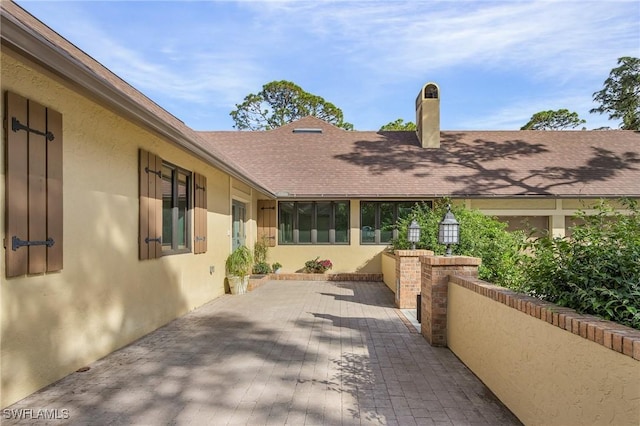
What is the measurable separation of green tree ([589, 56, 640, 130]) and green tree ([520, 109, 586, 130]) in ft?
32.7

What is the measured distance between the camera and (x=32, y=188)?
11.6ft

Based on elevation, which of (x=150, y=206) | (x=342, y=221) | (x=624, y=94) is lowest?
(x=342, y=221)

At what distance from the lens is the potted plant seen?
9758 millimetres

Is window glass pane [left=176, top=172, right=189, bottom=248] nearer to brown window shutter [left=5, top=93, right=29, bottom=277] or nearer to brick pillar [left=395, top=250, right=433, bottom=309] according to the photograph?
brown window shutter [left=5, top=93, right=29, bottom=277]

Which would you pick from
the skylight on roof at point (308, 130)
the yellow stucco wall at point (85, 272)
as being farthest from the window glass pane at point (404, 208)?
the yellow stucco wall at point (85, 272)

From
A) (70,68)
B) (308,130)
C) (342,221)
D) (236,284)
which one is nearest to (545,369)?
(70,68)

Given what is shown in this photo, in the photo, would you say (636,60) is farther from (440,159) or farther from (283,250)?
(283,250)

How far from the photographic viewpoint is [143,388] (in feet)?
12.4

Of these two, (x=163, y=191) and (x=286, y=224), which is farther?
(x=286, y=224)

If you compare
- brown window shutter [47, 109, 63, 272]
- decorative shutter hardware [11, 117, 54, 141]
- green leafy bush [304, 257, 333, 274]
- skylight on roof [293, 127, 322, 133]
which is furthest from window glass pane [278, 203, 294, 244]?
decorative shutter hardware [11, 117, 54, 141]

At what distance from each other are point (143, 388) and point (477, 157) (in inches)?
547

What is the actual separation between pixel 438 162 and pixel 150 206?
1112 centimetres

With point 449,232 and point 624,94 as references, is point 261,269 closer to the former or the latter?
point 449,232

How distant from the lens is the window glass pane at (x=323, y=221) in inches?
521
